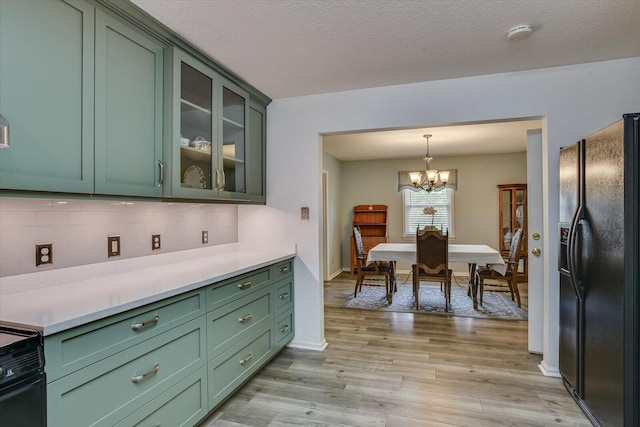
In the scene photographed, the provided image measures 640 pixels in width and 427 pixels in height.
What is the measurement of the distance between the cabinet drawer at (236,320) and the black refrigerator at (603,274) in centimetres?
206

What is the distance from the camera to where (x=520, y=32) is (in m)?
2.00

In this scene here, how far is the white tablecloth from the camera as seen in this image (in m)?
4.44

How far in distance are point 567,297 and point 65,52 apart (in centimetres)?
319

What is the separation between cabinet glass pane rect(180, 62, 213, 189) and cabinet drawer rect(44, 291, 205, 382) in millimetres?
812

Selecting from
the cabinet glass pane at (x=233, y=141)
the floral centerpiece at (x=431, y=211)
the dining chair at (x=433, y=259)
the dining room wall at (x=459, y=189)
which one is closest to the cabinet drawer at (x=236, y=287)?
the cabinet glass pane at (x=233, y=141)

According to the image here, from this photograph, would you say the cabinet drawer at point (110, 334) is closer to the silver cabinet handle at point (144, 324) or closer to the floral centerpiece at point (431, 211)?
the silver cabinet handle at point (144, 324)

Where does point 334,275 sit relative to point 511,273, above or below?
below

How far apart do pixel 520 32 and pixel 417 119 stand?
959 mm

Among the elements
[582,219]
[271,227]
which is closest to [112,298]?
[271,227]

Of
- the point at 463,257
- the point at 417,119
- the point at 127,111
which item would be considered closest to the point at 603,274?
the point at 417,119

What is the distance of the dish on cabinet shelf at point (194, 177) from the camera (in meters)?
2.19

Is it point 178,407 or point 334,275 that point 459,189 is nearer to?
point 334,275

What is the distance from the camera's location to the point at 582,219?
6.48 feet

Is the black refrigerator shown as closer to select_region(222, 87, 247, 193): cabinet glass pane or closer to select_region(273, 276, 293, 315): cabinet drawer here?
select_region(273, 276, 293, 315): cabinet drawer
